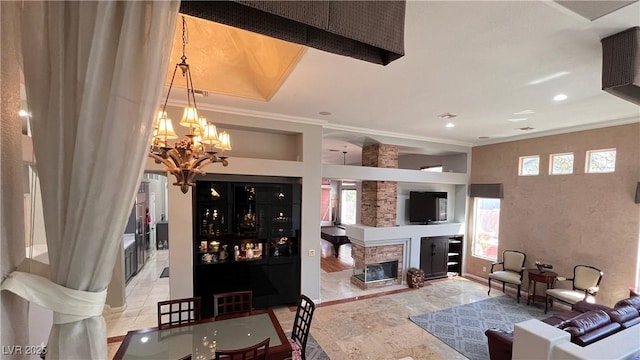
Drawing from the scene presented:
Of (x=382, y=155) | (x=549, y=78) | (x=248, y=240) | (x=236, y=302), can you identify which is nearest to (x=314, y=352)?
(x=236, y=302)

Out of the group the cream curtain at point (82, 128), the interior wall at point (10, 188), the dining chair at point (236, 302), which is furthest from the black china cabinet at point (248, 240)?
the cream curtain at point (82, 128)

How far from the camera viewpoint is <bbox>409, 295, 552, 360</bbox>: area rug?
11.9ft

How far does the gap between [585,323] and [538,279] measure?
103 inches

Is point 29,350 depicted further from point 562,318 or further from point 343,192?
point 343,192

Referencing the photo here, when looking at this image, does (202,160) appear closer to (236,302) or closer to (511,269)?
(236,302)

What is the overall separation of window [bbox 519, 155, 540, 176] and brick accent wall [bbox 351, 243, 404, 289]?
3003 mm

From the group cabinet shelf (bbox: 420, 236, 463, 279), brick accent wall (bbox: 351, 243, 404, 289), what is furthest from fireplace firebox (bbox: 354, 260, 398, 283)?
cabinet shelf (bbox: 420, 236, 463, 279)

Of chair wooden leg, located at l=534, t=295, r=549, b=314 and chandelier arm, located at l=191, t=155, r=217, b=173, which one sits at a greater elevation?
chandelier arm, located at l=191, t=155, r=217, b=173

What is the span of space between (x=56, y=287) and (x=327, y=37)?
1.32 metres

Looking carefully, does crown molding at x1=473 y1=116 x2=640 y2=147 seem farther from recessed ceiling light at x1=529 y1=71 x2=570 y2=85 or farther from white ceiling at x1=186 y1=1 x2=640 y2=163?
recessed ceiling light at x1=529 y1=71 x2=570 y2=85

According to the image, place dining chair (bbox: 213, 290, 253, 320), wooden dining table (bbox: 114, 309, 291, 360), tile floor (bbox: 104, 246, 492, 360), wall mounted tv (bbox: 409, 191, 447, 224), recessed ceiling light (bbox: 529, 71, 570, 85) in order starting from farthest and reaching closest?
wall mounted tv (bbox: 409, 191, 447, 224)
tile floor (bbox: 104, 246, 492, 360)
dining chair (bbox: 213, 290, 253, 320)
recessed ceiling light (bbox: 529, 71, 570, 85)
wooden dining table (bbox: 114, 309, 291, 360)

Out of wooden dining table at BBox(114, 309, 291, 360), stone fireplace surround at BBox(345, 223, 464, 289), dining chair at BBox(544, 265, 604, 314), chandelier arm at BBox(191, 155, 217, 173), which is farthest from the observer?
stone fireplace surround at BBox(345, 223, 464, 289)

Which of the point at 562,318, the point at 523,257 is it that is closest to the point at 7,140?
the point at 562,318

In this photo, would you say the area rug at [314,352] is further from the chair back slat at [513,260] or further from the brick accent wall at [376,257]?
the chair back slat at [513,260]
